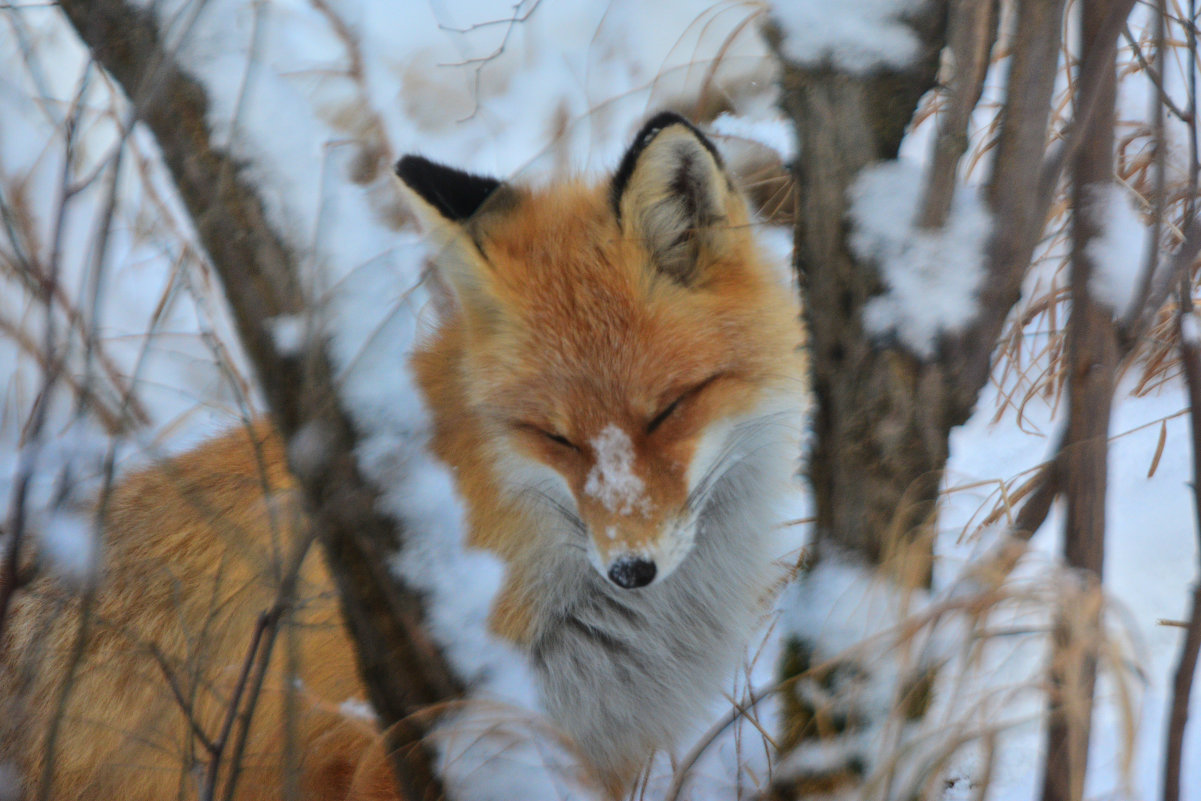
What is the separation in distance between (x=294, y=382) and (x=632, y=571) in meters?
0.72

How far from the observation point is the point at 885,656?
111 centimetres

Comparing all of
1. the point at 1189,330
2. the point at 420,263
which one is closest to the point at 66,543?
the point at 420,263

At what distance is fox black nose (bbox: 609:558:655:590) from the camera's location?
160 centimetres

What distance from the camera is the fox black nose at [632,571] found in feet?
5.24

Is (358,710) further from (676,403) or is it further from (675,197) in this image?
(675,197)

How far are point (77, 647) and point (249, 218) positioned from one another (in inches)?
30.2

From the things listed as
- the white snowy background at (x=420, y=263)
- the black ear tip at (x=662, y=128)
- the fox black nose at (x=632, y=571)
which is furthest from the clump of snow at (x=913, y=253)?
the fox black nose at (x=632, y=571)

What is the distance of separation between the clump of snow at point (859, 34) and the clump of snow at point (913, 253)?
0.15 m

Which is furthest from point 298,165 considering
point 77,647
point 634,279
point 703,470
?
point 703,470

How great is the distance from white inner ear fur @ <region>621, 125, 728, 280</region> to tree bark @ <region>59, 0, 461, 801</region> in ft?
2.25

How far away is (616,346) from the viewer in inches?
67.2

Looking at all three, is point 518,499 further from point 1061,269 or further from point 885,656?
point 1061,269

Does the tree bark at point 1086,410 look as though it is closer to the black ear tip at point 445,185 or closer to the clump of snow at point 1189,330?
the clump of snow at point 1189,330

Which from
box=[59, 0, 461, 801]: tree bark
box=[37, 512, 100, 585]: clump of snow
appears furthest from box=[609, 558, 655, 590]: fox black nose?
box=[37, 512, 100, 585]: clump of snow
